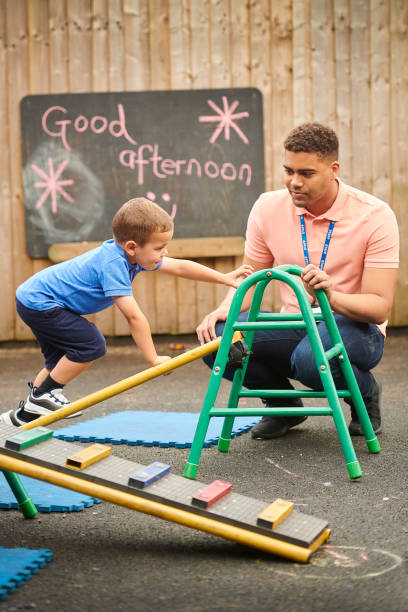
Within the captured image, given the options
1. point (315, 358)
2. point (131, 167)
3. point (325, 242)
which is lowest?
point (315, 358)

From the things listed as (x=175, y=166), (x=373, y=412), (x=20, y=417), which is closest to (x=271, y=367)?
(x=373, y=412)

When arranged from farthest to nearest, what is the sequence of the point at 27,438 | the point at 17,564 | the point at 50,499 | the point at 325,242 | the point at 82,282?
the point at 82,282 → the point at 325,242 → the point at 50,499 → the point at 27,438 → the point at 17,564

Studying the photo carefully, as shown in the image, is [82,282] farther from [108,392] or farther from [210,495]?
[210,495]

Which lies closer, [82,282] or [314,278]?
[314,278]

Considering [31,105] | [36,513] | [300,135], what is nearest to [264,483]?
[36,513]

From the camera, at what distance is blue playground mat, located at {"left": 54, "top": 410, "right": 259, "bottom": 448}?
358cm

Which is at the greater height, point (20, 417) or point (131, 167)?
point (131, 167)

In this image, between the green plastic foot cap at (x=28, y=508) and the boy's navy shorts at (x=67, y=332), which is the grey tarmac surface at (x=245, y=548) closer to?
the green plastic foot cap at (x=28, y=508)

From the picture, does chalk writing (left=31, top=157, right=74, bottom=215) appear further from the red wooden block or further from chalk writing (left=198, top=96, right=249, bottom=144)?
the red wooden block

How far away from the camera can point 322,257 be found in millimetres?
3385

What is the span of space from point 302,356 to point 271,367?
39 centimetres

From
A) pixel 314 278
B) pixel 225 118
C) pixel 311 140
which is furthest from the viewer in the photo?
pixel 225 118

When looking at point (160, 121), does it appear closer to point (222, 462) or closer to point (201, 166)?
point (201, 166)

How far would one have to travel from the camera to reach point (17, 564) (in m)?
2.18
